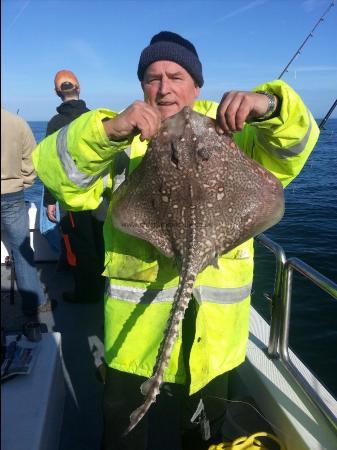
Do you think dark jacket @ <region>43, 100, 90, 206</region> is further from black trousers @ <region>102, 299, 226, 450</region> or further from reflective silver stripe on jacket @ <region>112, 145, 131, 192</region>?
black trousers @ <region>102, 299, 226, 450</region>

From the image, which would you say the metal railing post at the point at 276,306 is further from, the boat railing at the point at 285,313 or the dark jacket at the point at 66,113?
the dark jacket at the point at 66,113

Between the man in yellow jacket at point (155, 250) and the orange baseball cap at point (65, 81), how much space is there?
119 inches

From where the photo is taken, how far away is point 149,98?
2184 millimetres

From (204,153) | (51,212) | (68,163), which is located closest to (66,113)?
(51,212)

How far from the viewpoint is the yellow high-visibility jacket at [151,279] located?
2.01 meters

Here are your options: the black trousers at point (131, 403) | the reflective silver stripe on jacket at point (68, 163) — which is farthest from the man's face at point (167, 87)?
the black trousers at point (131, 403)

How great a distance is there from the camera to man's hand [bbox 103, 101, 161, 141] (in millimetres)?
1773

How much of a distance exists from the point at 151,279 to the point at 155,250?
172mm

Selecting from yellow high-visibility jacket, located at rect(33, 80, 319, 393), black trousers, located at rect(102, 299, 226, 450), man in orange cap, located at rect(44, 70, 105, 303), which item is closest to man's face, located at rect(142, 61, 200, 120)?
yellow high-visibility jacket, located at rect(33, 80, 319, 393)

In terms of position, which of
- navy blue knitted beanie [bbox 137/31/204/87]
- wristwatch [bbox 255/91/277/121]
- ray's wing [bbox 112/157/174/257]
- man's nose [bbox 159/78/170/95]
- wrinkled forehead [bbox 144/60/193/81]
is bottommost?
ray's wing [bbox 112/157/174/257]

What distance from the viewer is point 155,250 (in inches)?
86.7

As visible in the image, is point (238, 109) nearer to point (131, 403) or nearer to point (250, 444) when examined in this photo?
point (131, 403)

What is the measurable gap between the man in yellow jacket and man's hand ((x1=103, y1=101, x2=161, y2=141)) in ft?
0.04

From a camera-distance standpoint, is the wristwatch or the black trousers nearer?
the wristwatch
